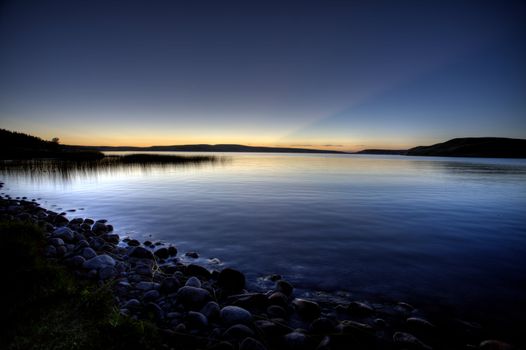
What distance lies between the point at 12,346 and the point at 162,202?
15.1 meters

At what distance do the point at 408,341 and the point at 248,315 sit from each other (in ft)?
10.2

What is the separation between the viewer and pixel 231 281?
6.64m

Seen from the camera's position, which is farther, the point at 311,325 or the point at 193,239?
the point at 193,239

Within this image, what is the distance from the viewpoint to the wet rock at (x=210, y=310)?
504cm

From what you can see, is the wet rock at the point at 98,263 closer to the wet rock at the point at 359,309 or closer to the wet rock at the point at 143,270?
the wet rock at the point at 143,270

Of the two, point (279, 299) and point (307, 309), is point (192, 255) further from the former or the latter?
point (307, 309)

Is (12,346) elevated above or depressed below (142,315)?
above

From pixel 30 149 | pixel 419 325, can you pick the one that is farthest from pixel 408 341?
pixel 30 149

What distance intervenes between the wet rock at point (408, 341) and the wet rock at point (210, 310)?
142 inches

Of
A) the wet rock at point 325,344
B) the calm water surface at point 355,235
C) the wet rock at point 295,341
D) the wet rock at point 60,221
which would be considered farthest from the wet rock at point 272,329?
the wet rock at point 60,221

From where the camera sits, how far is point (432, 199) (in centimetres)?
1947

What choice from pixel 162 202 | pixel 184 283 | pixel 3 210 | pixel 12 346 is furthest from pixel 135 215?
pixel 12 346

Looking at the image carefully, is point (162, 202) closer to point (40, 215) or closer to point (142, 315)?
point (40, 215)

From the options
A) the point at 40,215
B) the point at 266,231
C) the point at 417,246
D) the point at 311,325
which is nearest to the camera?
the point at 311,325
